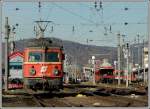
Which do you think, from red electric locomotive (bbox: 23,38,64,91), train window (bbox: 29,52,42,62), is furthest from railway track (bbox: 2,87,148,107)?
train window (bbox: 29,52,42,62)

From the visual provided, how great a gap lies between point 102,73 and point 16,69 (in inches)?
1244

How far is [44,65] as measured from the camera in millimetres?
26875

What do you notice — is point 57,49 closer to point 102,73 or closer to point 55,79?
point 55,79

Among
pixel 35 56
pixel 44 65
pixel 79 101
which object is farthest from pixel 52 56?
pixel 79 101

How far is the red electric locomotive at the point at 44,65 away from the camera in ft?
87.2

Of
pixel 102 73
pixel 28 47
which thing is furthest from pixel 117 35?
pixel 28 47

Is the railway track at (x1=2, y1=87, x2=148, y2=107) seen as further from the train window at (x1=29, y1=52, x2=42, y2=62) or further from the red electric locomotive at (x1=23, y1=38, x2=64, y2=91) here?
the train window at (x1=29, y1=52, x2=42, y2=62)

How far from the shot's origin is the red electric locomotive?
87.2 ft

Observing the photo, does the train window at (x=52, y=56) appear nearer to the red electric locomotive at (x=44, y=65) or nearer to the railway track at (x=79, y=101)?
the red electric locomotive at (x=44, y=65)

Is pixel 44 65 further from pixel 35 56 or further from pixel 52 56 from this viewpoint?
pixel 35 56

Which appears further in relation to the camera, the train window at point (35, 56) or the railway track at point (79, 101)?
the train window at point (35, 56)

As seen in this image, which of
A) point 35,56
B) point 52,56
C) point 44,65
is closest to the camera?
point 44,65

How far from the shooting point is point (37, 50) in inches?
1074

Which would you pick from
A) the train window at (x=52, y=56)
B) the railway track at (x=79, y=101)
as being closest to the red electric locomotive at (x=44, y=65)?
the train window at (x=52, y=56)
